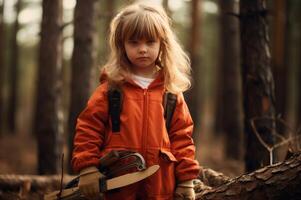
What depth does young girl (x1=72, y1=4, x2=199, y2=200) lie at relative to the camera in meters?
2.98

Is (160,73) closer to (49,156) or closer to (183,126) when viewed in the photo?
(183,126)

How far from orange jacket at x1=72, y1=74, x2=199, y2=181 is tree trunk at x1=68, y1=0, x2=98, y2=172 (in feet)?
11.7

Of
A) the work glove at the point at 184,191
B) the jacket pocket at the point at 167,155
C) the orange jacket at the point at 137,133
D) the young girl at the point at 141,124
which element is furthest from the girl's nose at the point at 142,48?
the work glove at the point at 184,191

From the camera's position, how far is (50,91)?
6.81 meters

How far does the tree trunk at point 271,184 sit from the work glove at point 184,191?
0.38 meters

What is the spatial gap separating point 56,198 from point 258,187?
148 cm

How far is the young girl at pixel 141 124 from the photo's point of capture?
2.98m

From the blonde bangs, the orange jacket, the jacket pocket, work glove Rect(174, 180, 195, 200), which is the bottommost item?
work glove Rect(174, 180, 195, 200)

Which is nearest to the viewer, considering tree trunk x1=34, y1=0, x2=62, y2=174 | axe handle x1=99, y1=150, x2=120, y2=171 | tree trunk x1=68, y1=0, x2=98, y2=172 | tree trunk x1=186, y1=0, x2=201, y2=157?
axe handle x1=99, y1=150, x2=120, y2=171

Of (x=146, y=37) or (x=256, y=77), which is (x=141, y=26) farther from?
(x=256, y=77)

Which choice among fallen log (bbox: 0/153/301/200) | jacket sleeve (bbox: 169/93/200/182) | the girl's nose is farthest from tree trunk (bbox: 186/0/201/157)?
the girl's nose

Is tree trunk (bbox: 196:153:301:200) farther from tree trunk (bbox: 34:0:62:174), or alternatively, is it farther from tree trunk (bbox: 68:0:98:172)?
tree trunk (bbox: 34:0:62:174)

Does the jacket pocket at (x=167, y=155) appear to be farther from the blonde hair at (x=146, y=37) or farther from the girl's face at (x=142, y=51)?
the girl's face at (x=142, y=51)

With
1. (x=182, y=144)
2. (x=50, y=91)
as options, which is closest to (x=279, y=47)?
(x=50, y=91)
